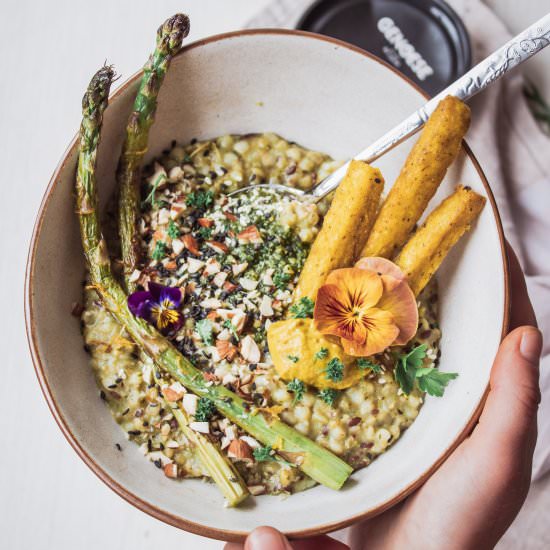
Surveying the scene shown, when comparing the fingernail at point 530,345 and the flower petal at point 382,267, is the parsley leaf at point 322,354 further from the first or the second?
the fingernail at point 530,345

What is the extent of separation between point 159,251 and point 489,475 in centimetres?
129

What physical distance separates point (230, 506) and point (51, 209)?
1152mm

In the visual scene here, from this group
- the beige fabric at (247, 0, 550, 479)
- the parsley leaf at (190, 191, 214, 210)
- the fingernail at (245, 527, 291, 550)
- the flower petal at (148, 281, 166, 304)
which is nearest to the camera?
the fingernail at (245, 527, 291, 550)

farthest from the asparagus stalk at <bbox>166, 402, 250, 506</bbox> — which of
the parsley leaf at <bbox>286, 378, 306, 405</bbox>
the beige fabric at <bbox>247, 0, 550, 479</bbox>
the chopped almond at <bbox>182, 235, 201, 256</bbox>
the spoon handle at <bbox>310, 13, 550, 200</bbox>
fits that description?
the beige fabric at <bbox>247, 0, 550, 479</bbox>

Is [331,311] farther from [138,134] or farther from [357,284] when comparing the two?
[138,134]

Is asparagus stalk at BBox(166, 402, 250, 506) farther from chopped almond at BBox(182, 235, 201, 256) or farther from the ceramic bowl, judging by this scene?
chopped almond at BBox(182, 235, 201, 256)

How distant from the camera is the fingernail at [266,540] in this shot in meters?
1.79

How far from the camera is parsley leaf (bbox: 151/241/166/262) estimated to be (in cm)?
215

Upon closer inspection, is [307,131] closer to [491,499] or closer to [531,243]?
[531,243]

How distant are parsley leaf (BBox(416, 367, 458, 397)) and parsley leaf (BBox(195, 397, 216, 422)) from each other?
70 cm

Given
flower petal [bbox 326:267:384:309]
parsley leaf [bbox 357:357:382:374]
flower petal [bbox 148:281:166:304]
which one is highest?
flower petal [bbox 148:281:166:304]

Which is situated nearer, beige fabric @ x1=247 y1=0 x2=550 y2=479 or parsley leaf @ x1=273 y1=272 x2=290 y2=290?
parsley leaf @ x1=273 y1=272 x2=290 y2=290

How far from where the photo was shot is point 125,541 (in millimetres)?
2555

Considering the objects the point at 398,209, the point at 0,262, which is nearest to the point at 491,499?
the point at 398,209
